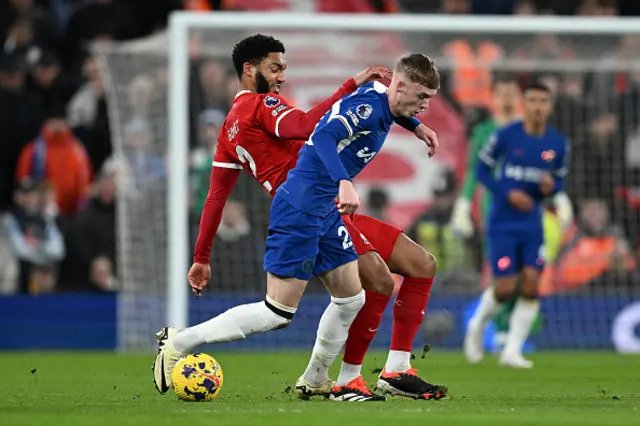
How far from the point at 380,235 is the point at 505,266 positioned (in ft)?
13.6

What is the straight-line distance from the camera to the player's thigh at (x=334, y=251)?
7289mm

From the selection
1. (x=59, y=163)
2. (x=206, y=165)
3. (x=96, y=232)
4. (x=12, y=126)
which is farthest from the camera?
(x=12, y=126)

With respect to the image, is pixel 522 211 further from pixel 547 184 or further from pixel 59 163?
pixel 59 163

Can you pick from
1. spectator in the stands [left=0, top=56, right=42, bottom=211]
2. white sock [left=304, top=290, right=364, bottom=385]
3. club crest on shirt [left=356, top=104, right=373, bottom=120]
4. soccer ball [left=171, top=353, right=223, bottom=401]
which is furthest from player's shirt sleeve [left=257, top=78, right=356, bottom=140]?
spectator in the stands [left=0, top=56, right=42, bottom=211]

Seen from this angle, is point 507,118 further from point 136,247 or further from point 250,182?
point 136,247

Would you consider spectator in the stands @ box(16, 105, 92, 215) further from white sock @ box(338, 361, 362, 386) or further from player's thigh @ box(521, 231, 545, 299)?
white sock @ box(338, 361, 362, 386)

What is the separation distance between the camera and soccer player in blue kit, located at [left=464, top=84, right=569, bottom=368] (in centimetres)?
1170

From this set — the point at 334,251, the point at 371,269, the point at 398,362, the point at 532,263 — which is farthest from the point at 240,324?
the point at 532,263

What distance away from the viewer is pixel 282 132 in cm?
738

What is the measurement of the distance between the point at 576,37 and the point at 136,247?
17.1ft

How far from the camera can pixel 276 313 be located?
7.23 m

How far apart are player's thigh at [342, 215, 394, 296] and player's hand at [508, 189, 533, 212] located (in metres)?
4.20

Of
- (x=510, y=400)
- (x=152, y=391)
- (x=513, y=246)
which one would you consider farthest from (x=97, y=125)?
(x=510, y=400)

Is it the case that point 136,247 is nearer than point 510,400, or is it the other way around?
point 510,400
